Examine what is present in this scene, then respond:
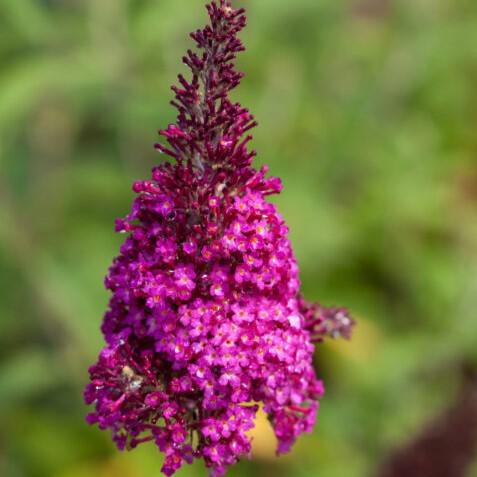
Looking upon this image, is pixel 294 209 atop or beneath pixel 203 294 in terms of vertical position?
atop

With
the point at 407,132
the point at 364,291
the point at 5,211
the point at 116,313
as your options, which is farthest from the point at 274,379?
the point at 407,132

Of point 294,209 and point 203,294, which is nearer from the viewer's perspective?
point 203,294

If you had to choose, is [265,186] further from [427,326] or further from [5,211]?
[427,326]

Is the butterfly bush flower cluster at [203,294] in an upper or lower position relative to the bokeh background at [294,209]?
lower

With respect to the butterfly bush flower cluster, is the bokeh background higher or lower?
higher

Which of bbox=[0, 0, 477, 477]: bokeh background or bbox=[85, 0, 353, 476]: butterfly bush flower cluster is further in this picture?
bbox=[0, 0, 477, 477]: bokeh background
